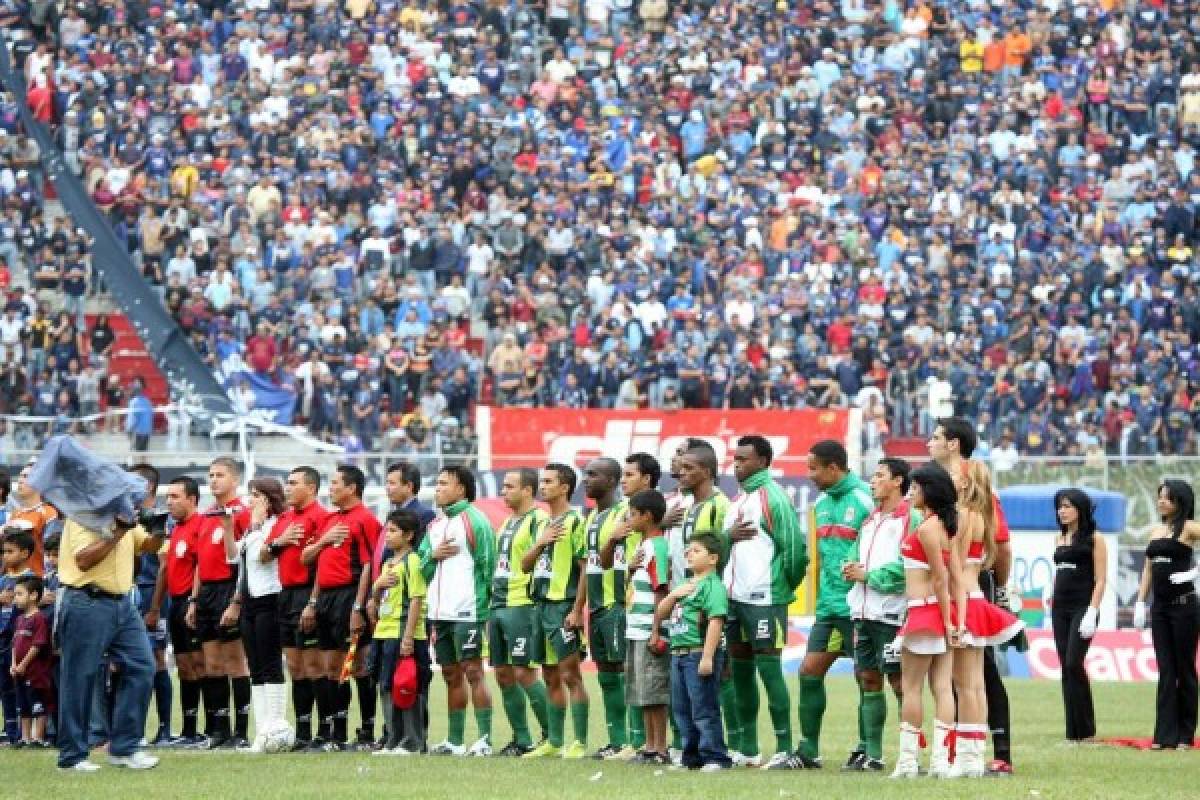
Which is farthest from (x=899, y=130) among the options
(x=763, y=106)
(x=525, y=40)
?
(x=525, y=40)

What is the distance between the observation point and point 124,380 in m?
37.1

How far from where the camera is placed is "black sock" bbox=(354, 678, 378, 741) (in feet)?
59.7

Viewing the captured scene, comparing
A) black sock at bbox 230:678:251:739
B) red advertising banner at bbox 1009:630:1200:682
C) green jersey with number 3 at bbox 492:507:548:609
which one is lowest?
red advertising banner at bbox 1009:630:1200:682

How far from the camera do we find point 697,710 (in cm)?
1549

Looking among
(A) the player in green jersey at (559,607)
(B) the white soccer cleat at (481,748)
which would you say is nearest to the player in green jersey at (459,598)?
(B) the white soccer cleat at (481,748)

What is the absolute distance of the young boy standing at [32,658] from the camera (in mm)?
18297

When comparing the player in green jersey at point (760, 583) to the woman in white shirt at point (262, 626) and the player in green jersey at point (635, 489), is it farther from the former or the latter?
the woman in white shirt at point (262, 626)

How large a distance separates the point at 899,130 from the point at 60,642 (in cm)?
2950

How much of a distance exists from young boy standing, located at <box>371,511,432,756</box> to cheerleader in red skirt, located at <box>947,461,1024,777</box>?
4.55 m

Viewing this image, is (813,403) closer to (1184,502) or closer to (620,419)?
(620,419)

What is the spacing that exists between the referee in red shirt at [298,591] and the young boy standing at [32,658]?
1.96 meters

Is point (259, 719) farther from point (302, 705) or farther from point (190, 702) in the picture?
point (190, 702)

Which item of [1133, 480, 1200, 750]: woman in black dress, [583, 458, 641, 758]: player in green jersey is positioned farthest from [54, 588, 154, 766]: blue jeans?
[1133, 480, 1200, 750]: woman in black dress

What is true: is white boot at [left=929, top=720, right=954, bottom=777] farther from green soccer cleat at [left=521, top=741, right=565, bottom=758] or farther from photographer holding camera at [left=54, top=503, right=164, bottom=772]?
photographer holding camera at [left=54, top=503, right=164, bottom=772]
